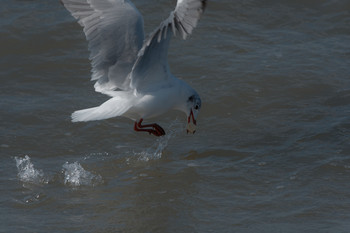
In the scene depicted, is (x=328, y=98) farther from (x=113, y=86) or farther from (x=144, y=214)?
(x=144, y=214)

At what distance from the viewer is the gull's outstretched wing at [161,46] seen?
5441 millimetres

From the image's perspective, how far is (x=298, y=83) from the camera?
8930 mm

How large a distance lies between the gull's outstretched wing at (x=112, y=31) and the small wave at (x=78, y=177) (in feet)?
3.24

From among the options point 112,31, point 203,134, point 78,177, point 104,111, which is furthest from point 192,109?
point 78,177

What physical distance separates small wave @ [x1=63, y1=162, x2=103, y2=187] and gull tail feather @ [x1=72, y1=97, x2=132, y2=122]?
58 cm

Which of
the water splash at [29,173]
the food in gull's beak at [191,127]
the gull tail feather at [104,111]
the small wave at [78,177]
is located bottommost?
the water splash at [29,173]

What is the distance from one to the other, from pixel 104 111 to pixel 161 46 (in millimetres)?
882

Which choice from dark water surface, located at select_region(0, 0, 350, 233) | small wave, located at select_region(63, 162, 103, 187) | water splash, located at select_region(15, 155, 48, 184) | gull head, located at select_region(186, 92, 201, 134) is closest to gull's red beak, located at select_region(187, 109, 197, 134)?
gull head, located at select_region(186, 92, 201, 134)

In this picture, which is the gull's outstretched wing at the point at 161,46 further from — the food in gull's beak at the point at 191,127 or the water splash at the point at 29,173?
the water splash at the point at 29,173

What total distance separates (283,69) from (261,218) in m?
4.02

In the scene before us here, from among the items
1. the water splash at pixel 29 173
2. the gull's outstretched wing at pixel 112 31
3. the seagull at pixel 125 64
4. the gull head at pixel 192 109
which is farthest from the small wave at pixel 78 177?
the gull head at pixel 192 109

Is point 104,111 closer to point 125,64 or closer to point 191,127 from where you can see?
point 125,64

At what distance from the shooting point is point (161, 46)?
6.16 metres

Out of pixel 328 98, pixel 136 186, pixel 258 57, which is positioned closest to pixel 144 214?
pixel 136 186
